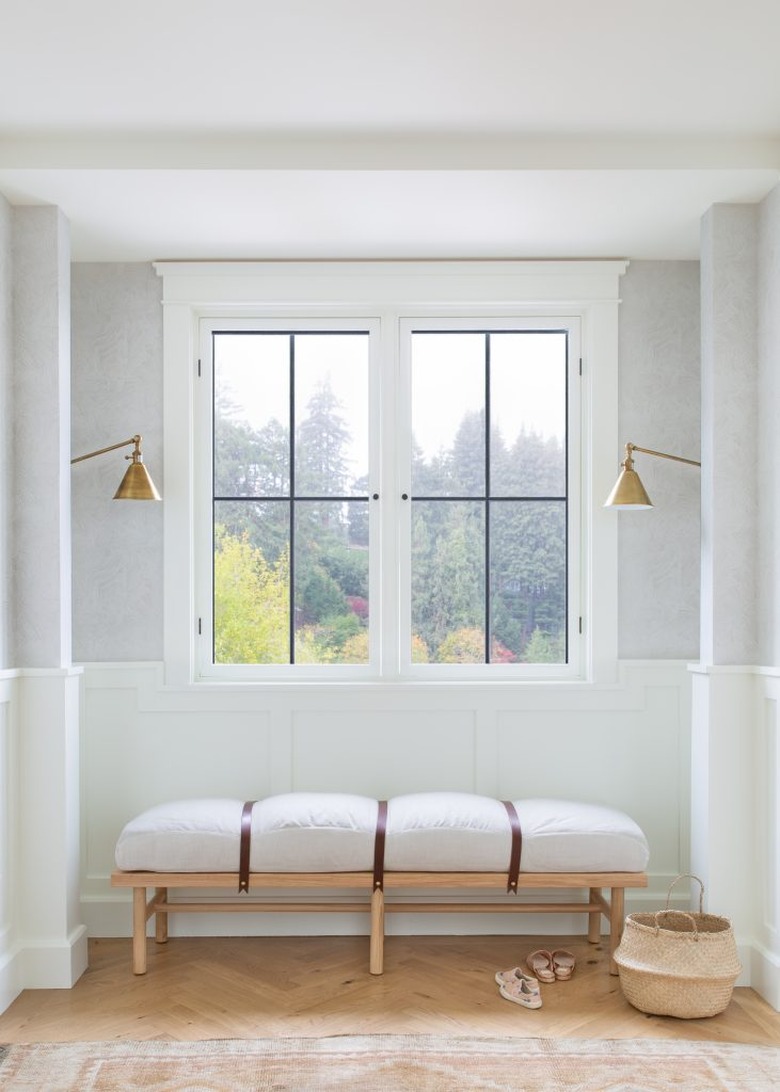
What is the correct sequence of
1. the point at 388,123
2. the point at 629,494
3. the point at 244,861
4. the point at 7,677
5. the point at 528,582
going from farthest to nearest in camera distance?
1. the point at 528,582
2. the point at 629,494
3. the point at 244,861
4. the point at 7,677
5. the point at 388,123

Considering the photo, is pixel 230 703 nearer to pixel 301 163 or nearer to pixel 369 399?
pixel 369 399

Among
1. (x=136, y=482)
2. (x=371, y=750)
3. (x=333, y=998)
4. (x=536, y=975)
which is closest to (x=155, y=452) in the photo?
(x=136, y=482)

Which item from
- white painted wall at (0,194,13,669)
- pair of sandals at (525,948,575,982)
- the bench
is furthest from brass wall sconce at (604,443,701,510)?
white painted wall at (0,194,13,669)

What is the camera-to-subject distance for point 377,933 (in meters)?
3.58

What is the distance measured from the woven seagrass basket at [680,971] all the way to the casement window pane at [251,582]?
69.0 inches

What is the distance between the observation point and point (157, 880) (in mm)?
3508

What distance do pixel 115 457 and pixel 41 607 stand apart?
825 millimetres

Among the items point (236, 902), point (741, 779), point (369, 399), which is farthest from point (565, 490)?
point (236, 902)

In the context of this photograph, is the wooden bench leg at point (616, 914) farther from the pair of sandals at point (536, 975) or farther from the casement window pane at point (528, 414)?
the casement window pane at point (528, 414)

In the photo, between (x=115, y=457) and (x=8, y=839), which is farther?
(x=115, y=457)

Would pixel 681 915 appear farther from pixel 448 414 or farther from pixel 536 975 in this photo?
pixel 448 414

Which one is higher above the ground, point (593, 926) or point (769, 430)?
point (769, 430)

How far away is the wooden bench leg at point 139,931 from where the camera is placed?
356 cm

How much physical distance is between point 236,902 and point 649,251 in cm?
297
